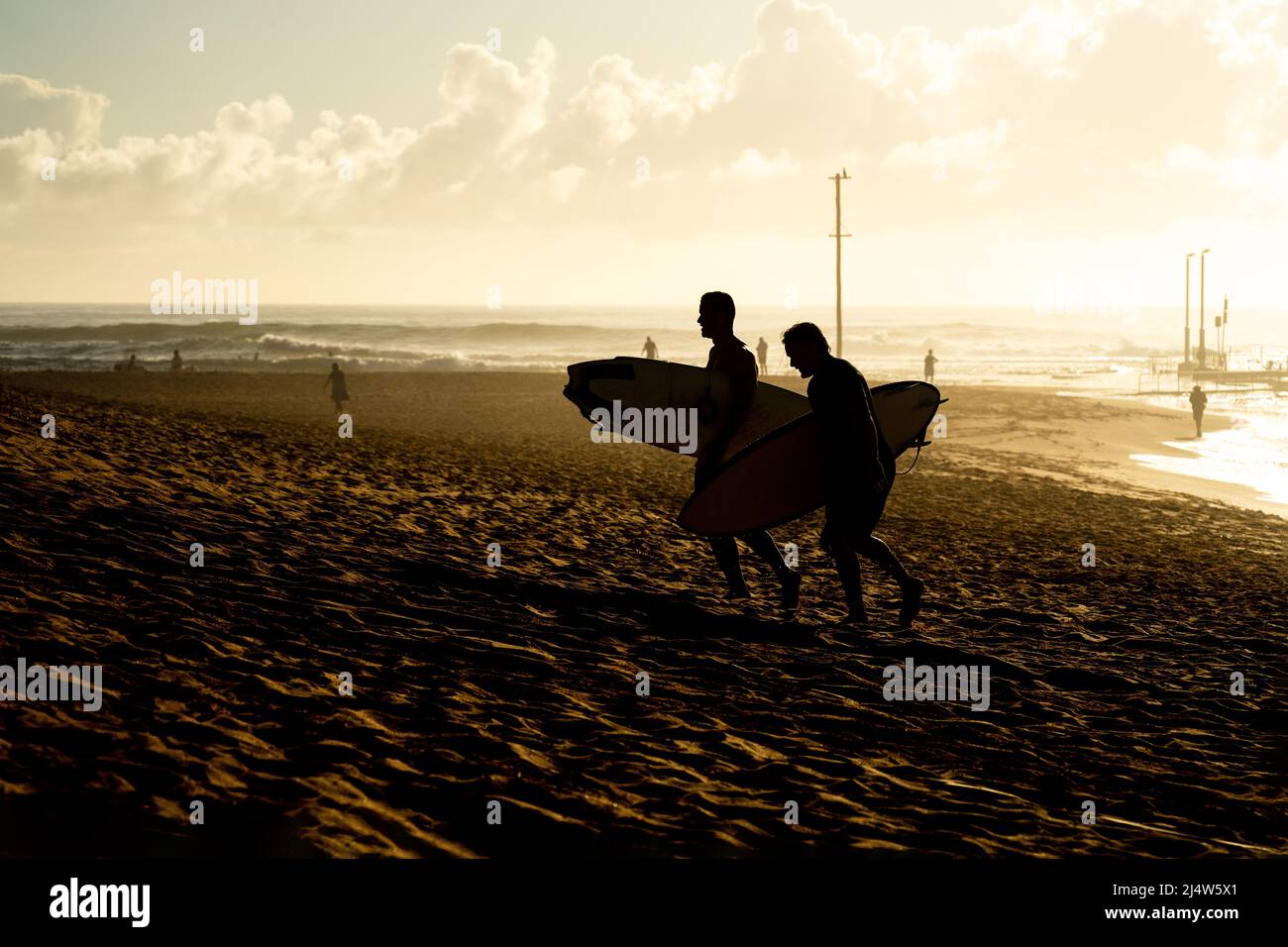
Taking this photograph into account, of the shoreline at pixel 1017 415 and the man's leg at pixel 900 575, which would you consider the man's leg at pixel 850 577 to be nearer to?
the man's leg at pixel 900 575

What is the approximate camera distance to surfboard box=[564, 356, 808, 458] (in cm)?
758

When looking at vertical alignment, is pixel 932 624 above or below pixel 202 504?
below

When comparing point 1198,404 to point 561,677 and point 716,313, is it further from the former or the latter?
point 561,677

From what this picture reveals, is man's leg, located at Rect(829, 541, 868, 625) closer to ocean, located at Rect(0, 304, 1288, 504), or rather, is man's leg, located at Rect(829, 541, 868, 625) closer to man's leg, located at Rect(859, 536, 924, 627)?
man's leg, located at Rect(859, 536, 924, 627)

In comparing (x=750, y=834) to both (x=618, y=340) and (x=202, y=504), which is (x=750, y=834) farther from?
(x=618, y=340)

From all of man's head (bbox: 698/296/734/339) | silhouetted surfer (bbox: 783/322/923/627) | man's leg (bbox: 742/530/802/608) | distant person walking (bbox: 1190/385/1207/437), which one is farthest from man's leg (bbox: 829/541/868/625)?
distant person walking (bbox: 1190/385/1207/437)

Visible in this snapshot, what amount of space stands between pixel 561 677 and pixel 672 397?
100 inches

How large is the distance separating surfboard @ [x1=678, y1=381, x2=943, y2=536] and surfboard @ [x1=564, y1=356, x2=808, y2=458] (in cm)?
26

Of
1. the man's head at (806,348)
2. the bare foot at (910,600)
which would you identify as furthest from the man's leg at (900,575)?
the man's head at (806,348)

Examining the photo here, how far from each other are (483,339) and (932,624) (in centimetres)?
6929

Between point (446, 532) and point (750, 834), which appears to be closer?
point (750, 834)

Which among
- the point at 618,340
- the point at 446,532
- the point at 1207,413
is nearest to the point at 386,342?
the point at 618,340

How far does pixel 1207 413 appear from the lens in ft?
108

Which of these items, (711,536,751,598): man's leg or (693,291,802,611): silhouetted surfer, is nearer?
(693,291,802,611): silhouetted surfer
